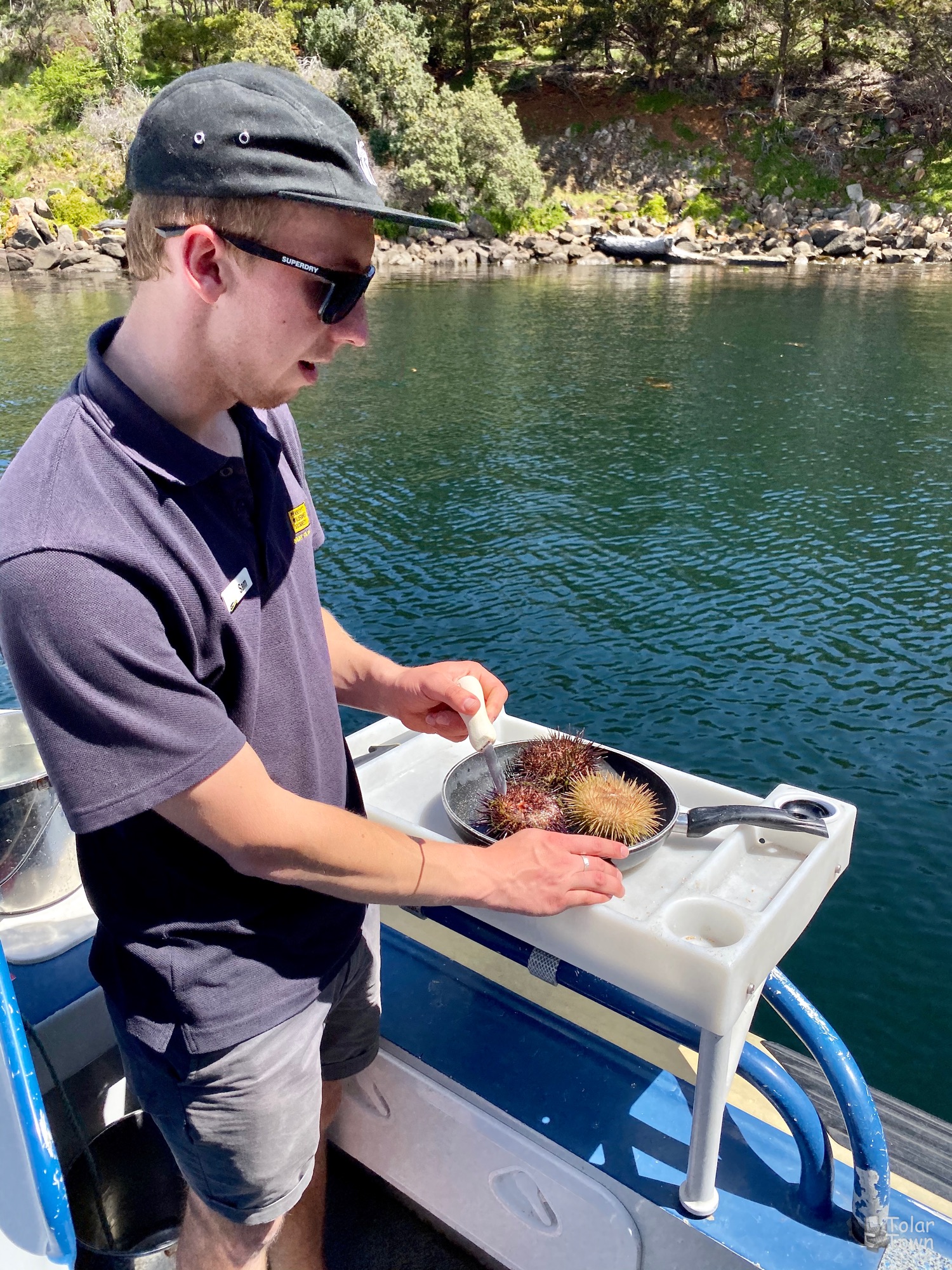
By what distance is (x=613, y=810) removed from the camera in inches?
86.4

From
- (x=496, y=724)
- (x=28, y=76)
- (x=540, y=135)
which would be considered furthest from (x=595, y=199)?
(x=496, y=724)

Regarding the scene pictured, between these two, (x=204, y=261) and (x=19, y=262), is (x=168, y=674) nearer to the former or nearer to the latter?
(x=204, y=261)

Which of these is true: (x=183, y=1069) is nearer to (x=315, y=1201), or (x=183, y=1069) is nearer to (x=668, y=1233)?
(x=315, y=1201)

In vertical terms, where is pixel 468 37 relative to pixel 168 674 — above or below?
above

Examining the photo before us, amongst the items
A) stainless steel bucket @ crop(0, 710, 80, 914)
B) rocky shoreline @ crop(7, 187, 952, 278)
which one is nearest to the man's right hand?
stainless steel bucket @ crop(0, 710, 80, 914)

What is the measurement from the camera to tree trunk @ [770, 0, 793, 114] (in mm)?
45781

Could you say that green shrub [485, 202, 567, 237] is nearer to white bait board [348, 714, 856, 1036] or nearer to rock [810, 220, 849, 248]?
rock [810, 220, 849, 248]

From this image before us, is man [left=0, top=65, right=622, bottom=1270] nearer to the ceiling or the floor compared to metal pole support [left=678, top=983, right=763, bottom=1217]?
nearer to the ceiling

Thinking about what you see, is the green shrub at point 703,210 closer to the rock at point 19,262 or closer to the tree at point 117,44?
the tree at point 117,44

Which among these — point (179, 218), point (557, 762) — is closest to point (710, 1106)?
point (557, 762)

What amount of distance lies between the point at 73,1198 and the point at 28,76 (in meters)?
62.6

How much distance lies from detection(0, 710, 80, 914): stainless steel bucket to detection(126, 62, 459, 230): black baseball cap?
1895mm

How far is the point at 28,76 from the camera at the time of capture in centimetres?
5138

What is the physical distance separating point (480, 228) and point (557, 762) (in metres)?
44.0
